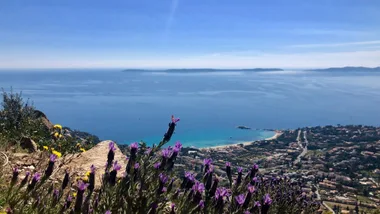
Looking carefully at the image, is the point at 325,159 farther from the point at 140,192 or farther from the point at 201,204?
the point at 140,192

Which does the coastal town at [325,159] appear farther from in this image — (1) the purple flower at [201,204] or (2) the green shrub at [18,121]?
(1) the purple flower at [201,204]

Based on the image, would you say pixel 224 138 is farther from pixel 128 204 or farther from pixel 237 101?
pixel 128 204

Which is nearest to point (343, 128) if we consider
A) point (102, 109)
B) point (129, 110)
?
point (129, 110)

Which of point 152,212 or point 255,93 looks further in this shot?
point 255,93

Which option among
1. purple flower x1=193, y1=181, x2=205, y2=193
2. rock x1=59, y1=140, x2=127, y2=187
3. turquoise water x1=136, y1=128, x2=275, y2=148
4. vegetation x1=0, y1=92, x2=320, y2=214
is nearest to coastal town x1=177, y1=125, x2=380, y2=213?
turquoise water x1=136, y1=128, x2=275, y2=148

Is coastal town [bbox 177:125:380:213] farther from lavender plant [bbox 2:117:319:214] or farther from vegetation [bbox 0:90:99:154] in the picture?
lavender plant [bbox 2:117:319:214]

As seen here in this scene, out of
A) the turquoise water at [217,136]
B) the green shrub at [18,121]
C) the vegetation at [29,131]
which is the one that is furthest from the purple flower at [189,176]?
the turquoise water at [217,136]

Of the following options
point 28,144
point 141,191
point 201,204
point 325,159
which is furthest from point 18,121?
point 325,159

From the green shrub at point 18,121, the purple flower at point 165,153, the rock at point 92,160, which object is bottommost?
the rock at point 92,160
